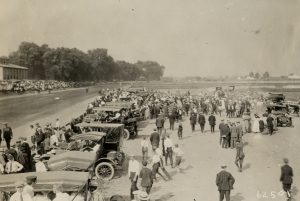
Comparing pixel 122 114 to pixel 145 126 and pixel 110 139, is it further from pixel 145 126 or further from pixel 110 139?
pixel 110 139

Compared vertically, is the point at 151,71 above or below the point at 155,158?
above

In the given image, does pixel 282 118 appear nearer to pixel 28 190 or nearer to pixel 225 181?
pixel 225 181

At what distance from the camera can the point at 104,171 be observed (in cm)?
1438

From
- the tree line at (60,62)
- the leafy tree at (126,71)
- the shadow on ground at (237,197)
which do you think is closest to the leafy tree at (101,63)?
the tree line at (60,62)

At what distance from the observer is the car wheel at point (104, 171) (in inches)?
563

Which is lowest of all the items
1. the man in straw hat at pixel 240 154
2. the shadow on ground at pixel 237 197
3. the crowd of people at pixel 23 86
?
the shadow on ground at pixel 237 197

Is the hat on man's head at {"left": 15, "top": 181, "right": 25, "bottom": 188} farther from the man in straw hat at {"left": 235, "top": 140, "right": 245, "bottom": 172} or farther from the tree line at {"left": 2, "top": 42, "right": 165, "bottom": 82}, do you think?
the tree line at {"left": 2, "top": 42, "right": 165, "bottom": 82}

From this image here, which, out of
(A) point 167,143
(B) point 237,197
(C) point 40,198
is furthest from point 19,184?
(A) point 167,143

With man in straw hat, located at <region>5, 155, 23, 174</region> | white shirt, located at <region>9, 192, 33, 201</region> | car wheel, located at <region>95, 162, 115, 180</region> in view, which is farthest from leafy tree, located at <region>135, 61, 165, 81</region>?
white shirt, located at <region>9, 192, 33, 201</region>

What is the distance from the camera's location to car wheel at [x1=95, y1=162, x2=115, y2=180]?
46.9 ft

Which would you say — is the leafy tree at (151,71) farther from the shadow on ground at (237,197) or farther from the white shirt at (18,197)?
the white shirt at (18,197)

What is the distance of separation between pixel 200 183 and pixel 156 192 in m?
1.88

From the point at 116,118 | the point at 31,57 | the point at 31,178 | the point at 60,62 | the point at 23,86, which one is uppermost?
the point at 31,57

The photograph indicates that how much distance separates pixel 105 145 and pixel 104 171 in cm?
199
